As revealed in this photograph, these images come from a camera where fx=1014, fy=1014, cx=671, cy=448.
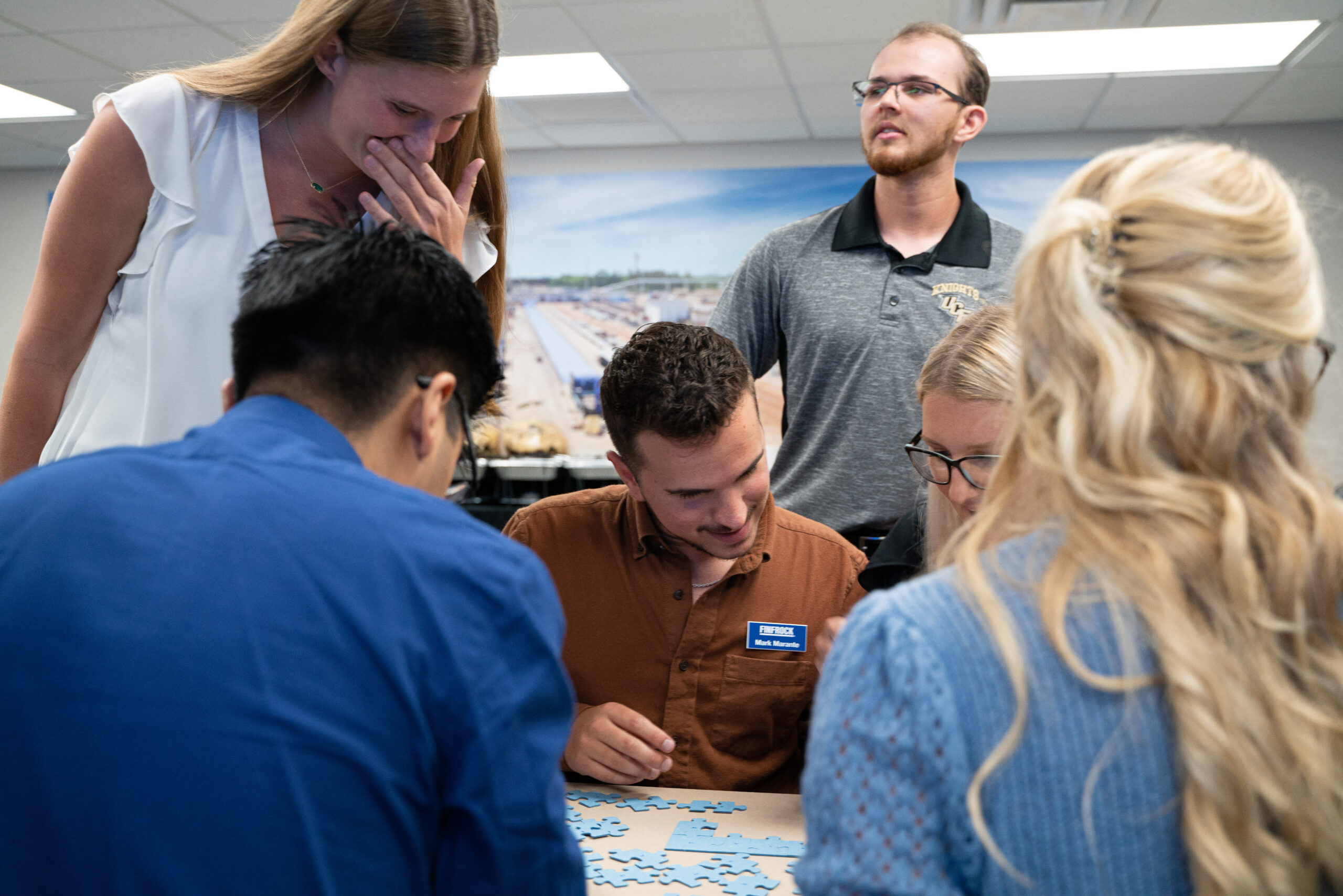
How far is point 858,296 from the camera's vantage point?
252 centimetres

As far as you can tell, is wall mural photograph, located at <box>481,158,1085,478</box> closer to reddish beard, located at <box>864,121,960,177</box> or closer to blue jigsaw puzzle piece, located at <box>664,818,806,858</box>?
reddish beard, located at <box>864,121,960,177</box>

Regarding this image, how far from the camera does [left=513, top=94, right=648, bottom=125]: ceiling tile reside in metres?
6.34

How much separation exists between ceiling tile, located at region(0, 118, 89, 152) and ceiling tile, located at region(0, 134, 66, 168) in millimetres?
99

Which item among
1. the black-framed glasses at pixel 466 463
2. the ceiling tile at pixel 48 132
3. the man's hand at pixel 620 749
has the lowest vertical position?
the man's hand at pixel 620 749

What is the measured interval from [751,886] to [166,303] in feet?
3.92

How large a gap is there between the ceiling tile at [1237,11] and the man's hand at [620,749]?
452cm

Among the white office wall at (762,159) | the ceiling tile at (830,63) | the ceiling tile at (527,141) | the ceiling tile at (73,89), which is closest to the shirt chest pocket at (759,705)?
the ceiling tile at (830,63)

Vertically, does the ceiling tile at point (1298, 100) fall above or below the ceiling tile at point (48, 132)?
above

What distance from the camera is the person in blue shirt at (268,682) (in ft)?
2.61

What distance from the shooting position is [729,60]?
220 inches

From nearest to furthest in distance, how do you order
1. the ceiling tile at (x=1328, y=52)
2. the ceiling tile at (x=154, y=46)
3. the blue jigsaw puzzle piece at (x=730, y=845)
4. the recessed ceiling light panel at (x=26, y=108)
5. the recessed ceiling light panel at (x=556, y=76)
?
the blue jigsaw puzzle piece at (x=730, y=845) < the ceiling tile at (x=1328, y=52) < the ceiling tile at (x=154, y=46) < the recessed ceiling light panel at (x=556, y=76) < the recessed ceiling light panel at (x=26, y=108)

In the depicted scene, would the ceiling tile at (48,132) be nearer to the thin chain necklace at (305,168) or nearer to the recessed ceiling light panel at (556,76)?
the recessed ceiling light panel at (556,76)

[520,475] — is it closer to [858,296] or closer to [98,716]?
[858,296]

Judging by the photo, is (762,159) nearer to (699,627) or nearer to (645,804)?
(699,627)
